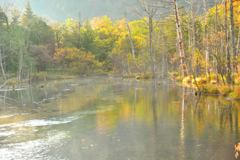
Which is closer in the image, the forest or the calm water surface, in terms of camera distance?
→ the calm water surface

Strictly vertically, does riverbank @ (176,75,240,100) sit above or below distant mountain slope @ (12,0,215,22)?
below

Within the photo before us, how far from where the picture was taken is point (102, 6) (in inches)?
5344

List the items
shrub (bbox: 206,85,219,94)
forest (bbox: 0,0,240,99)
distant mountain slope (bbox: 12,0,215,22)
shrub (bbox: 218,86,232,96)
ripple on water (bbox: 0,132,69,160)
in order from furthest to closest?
distant mountain slope (bbox: 12,0,215,22)
forest (bbox: 0,0,240,99)
shrub (bbox: 206,85,219,94)
shrub (bbox: 218,86,232,96)
ripple on water (bbox: 0,132,69,160)

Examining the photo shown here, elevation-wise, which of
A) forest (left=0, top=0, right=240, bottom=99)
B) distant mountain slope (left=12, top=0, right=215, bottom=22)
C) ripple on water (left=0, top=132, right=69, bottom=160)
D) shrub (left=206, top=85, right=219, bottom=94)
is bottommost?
ripple on water (left=0, top=132, right=69, bottom=160)

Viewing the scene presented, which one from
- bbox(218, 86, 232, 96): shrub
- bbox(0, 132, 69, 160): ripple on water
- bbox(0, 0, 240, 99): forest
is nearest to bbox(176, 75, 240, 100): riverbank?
bbox(218, 86, 232, 96): shrub

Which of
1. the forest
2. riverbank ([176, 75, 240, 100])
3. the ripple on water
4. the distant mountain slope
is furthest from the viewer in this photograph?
the distant mountain slope

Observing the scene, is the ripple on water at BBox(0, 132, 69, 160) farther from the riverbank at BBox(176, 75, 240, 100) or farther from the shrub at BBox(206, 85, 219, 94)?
the shrub at BBox(206, 85, 219, 94)

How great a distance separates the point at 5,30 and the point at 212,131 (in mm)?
42681

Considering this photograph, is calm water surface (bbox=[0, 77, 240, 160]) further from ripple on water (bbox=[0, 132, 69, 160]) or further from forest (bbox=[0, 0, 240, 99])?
forest (bbox=[0, 0, 240, 99])

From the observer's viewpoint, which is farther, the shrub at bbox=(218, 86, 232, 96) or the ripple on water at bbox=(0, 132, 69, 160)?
the shrub at bbox=(218, 86, 232, 96)

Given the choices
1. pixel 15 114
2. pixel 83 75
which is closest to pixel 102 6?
pixel 83 75

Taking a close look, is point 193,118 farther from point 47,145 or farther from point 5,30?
point 5,30

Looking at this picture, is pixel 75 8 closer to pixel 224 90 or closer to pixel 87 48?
pixel 87 48

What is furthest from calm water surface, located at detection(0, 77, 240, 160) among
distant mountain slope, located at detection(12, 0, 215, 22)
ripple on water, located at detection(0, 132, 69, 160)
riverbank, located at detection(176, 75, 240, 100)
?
distant mountain slope, located at detection(12, 0, 215, 22)
